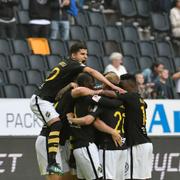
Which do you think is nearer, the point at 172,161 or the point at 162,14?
the point at 172,161

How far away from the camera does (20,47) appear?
668 inches

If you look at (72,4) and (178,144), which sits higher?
(72,4)

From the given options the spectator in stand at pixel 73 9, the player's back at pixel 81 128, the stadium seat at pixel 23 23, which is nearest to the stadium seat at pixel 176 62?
the spectator in stand at pixel 73 9

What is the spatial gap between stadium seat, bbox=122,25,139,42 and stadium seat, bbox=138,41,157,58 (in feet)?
0.81

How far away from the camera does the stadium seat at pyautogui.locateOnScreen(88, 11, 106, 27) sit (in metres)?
18.7

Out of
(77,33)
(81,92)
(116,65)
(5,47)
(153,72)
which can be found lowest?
(81,92)

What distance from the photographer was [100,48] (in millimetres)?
17969

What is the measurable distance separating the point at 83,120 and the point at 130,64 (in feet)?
23.6

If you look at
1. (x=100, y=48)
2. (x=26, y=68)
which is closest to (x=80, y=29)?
(x=100, y=48)

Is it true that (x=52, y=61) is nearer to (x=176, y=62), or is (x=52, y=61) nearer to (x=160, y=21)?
(x=176, y=62)

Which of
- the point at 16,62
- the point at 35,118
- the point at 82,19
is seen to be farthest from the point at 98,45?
the point at 35,118

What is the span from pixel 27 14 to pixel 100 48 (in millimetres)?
1624

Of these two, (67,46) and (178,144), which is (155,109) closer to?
(178,144)

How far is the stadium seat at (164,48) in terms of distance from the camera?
18.7 m
